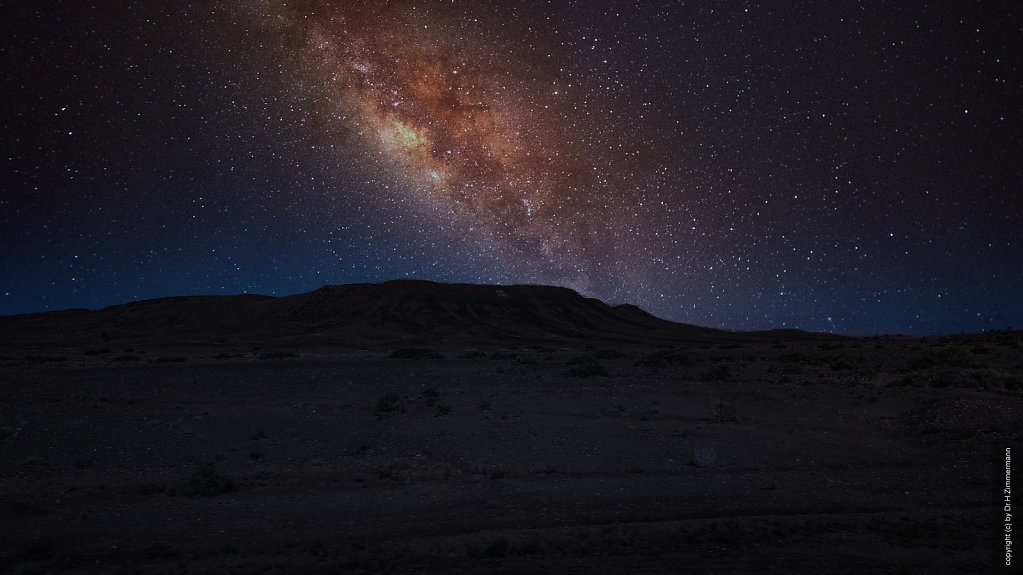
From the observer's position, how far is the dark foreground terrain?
20.8 feet

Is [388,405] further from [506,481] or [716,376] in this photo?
[716,376]

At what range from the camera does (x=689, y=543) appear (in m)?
6.63

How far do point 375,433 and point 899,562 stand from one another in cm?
1009

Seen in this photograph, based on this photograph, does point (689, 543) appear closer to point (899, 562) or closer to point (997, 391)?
point (899, 562)

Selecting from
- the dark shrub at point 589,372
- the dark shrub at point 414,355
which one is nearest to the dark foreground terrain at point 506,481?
the dark shrub at point 589,372

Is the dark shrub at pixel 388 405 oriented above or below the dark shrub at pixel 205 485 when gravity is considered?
above

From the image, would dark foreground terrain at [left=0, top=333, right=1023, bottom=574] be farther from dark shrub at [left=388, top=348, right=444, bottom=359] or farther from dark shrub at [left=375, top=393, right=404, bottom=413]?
dark shrub at [left=388, top=348, right=444, bottom=359]

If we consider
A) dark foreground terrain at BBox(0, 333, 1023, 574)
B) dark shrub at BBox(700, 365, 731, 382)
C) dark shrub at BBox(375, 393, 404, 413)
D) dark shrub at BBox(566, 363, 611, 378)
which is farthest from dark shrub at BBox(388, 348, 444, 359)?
dark shrub at BBox(375, 393, 404, 413)

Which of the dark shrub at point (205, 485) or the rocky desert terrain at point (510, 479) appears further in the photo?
the dark shrub at point (205, 485)

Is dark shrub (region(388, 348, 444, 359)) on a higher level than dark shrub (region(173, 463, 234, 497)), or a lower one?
higher

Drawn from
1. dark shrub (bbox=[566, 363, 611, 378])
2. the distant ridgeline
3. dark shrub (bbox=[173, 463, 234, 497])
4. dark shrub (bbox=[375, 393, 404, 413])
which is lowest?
dark shrub (bbox=[173, 463, 234, 497])

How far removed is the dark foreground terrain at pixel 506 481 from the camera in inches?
250

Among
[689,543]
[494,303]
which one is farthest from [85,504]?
[494,303]

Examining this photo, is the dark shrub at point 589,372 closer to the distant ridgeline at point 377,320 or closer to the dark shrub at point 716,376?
the dark shrub at point 716,376
